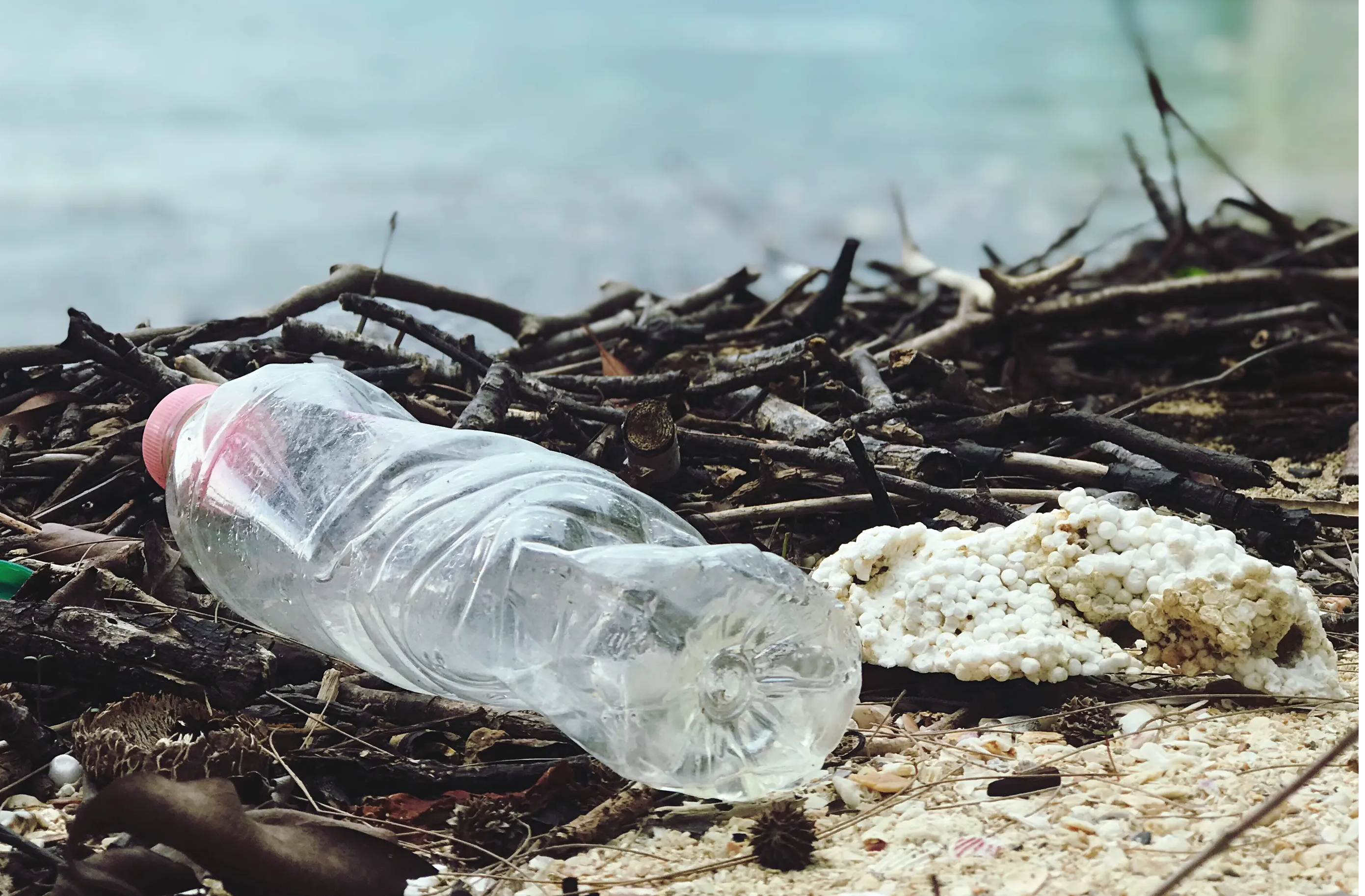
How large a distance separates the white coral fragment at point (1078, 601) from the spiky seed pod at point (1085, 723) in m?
0.05

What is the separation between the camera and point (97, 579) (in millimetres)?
2025

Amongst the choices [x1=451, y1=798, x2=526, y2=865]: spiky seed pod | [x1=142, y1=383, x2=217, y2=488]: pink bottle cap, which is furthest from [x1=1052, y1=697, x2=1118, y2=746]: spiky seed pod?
[x1=142, y1=383, x2=217, y2=488]: pink bottle cap

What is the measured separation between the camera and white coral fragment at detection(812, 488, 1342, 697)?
1.72m

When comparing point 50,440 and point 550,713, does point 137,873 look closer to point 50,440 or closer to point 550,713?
point 550,713

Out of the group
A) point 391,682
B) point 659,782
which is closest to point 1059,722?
point 659,782

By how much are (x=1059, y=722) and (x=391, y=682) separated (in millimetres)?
1015

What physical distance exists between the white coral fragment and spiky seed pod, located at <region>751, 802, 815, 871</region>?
0.45m

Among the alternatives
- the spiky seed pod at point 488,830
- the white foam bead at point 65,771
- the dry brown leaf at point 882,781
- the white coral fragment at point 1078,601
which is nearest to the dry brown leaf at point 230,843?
the spiky seed pod at point 488,830

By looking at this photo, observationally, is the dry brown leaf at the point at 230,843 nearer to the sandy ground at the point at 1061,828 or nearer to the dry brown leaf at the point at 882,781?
the sandy ground at the point at 1061,828

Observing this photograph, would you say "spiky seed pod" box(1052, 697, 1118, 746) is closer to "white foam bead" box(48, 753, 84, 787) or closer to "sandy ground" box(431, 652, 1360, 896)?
"sandy ground" box(431, 652, 1360, 896)

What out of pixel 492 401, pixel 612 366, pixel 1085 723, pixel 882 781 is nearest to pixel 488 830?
pixel 882 781

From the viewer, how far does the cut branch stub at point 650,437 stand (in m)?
2.44

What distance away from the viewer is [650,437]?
2439 mm

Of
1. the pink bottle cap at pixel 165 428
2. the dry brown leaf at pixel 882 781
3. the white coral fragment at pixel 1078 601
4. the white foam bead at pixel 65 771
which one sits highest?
the pink bottle cap at pixel 165 428
